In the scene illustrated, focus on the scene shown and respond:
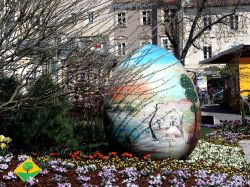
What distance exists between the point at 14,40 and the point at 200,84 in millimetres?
40767

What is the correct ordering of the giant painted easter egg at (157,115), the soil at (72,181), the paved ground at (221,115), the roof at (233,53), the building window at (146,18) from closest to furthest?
the building window at (146,18)
the soil at (72,181)
the giant painted easter egg at (157,115)
the roof at (233,53)
the paved ground at (221,115)

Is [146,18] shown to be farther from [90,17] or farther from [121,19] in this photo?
[90,17]

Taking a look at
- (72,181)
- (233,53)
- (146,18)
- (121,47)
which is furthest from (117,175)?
(233,53)

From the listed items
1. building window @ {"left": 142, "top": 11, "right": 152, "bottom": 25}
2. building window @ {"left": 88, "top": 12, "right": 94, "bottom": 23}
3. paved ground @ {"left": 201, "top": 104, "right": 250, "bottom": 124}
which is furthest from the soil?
paved ground @ {"left": 201, "top": 104, "right": 250, "bottom": 124}

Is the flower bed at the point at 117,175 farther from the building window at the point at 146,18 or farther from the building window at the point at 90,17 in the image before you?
the building window at the point at 90,17

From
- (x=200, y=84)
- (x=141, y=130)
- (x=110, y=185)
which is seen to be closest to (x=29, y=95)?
(x=110, y=185)

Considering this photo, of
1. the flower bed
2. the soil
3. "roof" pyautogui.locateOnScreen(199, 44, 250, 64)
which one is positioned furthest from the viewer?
"roof" pyautogui.locateOnScreen(199, 44, 250, 64)

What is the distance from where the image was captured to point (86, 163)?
808 centimetres

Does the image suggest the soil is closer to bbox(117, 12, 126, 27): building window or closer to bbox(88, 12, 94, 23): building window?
bbox(117, 12, 126, 27): building window

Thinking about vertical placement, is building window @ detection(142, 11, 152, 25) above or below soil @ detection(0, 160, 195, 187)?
above

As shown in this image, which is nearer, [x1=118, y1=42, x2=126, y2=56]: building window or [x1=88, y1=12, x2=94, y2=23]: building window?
[x1=88, y1=12, x2=94, y2=23]: building window

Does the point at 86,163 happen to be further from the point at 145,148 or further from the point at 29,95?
the point at 29,95

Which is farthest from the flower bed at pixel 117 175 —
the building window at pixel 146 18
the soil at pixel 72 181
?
the building window at pixel 146 18

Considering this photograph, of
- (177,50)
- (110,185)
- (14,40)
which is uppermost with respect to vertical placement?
(177,50)
